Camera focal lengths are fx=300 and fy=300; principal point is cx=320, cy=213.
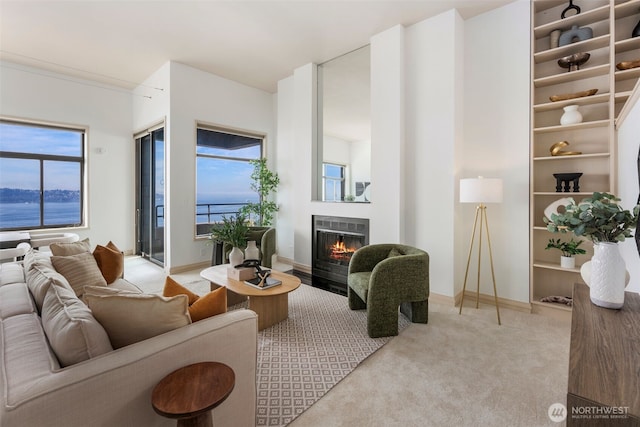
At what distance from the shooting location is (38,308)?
1.58 meters

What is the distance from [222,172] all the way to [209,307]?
460cm

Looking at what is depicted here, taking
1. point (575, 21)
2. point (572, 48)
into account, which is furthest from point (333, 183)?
point (575, 21)

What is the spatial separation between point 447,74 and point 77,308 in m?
3.77

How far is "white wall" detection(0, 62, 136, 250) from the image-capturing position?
186 inches

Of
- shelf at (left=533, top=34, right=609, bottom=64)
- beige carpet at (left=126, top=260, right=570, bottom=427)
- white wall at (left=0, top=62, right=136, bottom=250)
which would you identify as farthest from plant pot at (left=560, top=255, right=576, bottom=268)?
white wall at (left=0, top=62, right=136, bottom=250)

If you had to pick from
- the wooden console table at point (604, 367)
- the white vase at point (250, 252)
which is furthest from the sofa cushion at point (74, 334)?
the white vase at point (250, 252)

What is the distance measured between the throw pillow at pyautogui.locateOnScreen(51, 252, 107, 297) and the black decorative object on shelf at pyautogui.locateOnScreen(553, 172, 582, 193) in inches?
172

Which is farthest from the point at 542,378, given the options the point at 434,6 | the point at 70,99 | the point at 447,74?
the point at 70,99

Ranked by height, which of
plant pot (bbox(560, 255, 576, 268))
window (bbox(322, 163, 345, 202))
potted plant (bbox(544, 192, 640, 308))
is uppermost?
window (bbox(322, 163, 345, 202))

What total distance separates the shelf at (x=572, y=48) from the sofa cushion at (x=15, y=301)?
4.52 metres

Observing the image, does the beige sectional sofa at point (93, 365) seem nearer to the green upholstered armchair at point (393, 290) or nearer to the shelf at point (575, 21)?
the green upholstered armchair at point (393, 290)

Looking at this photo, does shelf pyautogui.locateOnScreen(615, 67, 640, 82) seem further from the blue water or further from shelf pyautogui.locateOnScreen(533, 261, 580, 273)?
the blue water

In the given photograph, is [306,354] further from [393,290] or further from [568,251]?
[568,251]

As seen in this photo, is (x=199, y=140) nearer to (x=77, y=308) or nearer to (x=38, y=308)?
(x=38, y=308)
